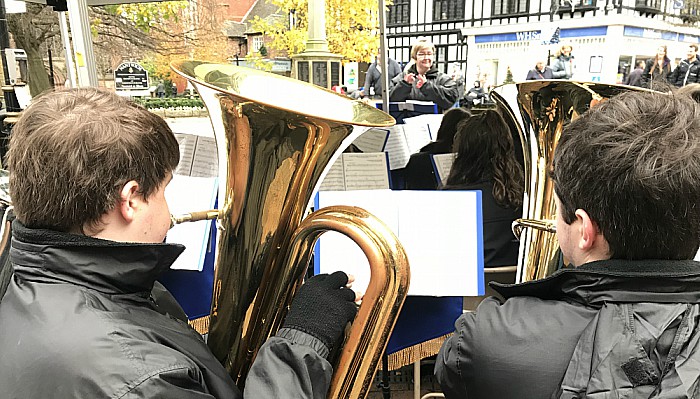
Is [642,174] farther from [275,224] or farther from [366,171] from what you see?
[366,171]

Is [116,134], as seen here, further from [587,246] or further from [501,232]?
[501,232]

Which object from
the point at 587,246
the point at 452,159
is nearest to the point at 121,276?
the point at 587,246

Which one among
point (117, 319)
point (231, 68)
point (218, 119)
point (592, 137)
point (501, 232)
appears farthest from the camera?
point (501, 232)

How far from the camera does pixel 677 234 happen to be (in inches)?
37.5

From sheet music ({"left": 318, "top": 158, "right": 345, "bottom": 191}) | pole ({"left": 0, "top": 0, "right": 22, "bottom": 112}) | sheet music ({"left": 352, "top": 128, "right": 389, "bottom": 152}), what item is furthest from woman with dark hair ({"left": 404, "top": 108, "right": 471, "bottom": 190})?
pole ({"left": 0, "top": 0, "right": 22, "bottom": 112})

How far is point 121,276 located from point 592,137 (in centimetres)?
92

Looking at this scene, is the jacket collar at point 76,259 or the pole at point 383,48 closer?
the jacket collar at point 76,259

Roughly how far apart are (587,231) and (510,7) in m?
18.8

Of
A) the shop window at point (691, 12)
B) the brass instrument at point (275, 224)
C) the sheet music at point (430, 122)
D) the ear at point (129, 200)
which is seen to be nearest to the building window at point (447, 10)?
the shop window at point (691, 12)

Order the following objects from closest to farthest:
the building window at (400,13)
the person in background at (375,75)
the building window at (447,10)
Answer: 1. the person in background at (375,75)
2. the building window at (447,10)
3. the building window at (400,13)

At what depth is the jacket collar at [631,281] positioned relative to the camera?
0.92 meters

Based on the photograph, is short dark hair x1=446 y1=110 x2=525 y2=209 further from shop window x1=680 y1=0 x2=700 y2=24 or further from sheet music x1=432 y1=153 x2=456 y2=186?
shop window x1=680 y1=0 x2=700 y2=24

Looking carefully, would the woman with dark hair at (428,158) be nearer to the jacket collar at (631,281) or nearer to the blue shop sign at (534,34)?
the jacket collar at (631,281)

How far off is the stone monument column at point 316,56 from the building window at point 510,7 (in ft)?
45.9
